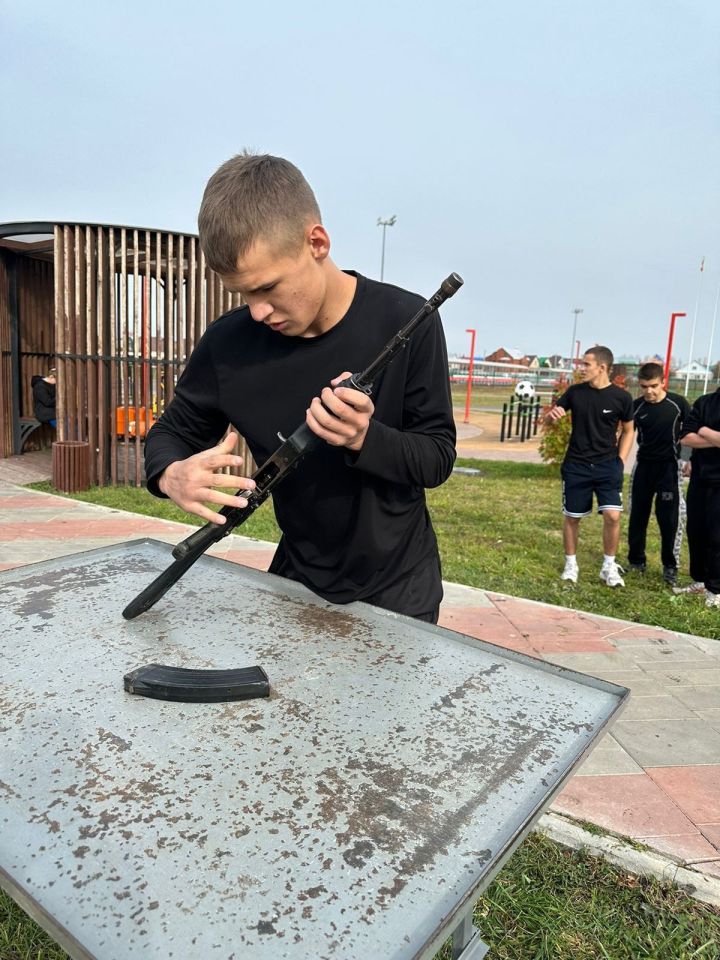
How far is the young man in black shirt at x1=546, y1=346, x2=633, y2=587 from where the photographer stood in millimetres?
5242

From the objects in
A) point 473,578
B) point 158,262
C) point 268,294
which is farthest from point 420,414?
point 158,262

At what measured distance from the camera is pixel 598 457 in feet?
17.2

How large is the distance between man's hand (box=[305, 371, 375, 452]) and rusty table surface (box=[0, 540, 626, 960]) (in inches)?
16.9

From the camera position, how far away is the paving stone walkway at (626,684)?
2363 mm

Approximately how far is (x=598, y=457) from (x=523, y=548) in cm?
127

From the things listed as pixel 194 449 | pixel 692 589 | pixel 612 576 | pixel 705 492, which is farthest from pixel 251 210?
pixel 692 589

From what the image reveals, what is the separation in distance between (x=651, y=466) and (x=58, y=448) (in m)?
5.85

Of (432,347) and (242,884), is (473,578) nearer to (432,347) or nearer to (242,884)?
(432,347)

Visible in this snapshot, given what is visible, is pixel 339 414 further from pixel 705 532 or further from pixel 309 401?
pixel 705 532

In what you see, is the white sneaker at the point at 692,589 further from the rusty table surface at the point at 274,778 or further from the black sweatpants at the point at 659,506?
the rusty table surface at the point at 274,778

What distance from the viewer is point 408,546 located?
1803mm

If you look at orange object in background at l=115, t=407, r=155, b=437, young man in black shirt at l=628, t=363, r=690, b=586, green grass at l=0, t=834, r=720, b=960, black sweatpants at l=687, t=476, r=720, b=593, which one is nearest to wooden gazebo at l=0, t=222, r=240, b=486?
orange object in background at l=115, t=407, r=155, b=437

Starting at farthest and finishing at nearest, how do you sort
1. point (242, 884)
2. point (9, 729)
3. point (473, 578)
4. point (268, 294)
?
point (473, 578), point (268, 294), point (9, 729), point (242, 884)

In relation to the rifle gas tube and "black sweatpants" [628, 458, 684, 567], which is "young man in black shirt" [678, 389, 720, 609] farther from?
the rifle gas tube
